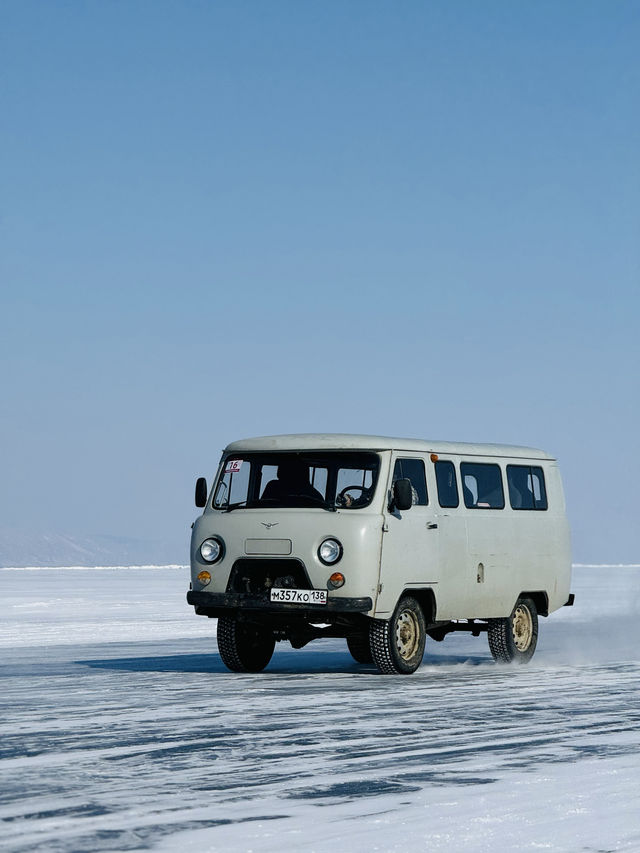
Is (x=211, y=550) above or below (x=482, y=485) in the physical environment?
below

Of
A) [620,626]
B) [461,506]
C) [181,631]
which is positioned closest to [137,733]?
[461,506]

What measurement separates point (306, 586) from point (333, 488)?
120 centimetres

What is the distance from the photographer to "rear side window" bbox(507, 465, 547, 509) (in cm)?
1812

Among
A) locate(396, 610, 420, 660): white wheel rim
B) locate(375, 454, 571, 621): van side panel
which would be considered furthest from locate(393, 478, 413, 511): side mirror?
locate(396, 610, 420, 660): white wheel rim

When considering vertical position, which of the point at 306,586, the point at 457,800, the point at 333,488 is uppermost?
the point at 333,488

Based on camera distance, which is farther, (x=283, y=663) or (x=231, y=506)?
(x=283, y=663)

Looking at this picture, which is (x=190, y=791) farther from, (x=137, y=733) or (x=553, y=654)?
(x=553, y=654)

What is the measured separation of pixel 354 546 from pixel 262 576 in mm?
1200

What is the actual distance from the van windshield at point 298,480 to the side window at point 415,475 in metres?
0.40

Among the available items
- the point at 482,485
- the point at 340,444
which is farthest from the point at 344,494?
the point at 482,485

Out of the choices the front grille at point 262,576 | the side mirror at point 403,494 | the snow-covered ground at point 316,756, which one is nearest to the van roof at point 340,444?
the side mirror at point 403,494

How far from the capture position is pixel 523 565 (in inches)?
711

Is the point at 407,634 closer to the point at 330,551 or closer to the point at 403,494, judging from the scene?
the point at 330,551

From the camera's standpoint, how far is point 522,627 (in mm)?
18328
